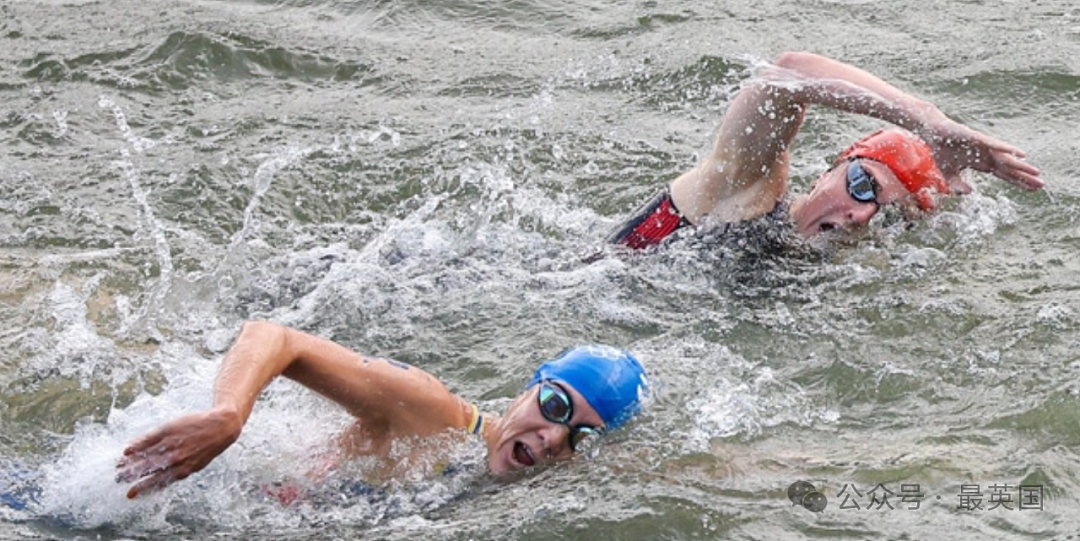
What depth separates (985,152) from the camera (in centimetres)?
631

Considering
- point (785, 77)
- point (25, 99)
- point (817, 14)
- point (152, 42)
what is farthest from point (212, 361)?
point (817, 14)

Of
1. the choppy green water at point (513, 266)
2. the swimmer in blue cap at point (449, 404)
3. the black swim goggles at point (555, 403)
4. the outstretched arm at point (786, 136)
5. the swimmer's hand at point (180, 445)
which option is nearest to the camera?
the swimmer's hand at point (180, 445)

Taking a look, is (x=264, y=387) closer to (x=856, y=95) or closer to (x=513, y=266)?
(x=513, y=266)

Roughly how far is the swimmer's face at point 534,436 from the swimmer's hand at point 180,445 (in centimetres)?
119

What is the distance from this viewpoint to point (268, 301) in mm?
6836

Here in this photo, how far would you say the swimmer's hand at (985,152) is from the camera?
6215 millimetres

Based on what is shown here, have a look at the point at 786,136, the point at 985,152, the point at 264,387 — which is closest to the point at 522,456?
the point at 264,387

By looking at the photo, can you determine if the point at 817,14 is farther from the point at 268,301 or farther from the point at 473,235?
the point at 268,301

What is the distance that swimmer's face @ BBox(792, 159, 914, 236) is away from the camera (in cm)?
687

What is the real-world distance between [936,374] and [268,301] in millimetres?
2874

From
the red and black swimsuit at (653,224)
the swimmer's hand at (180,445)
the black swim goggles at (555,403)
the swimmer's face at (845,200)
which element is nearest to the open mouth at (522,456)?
the black swim goggles at (555,403)

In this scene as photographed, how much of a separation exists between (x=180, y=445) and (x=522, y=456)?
1412mm

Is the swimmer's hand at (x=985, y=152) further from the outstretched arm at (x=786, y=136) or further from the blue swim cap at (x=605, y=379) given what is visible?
the blue swim cap at (x=605, y=379)

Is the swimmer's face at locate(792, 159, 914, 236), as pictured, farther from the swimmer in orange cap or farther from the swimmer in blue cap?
the swimmer in blue cap
